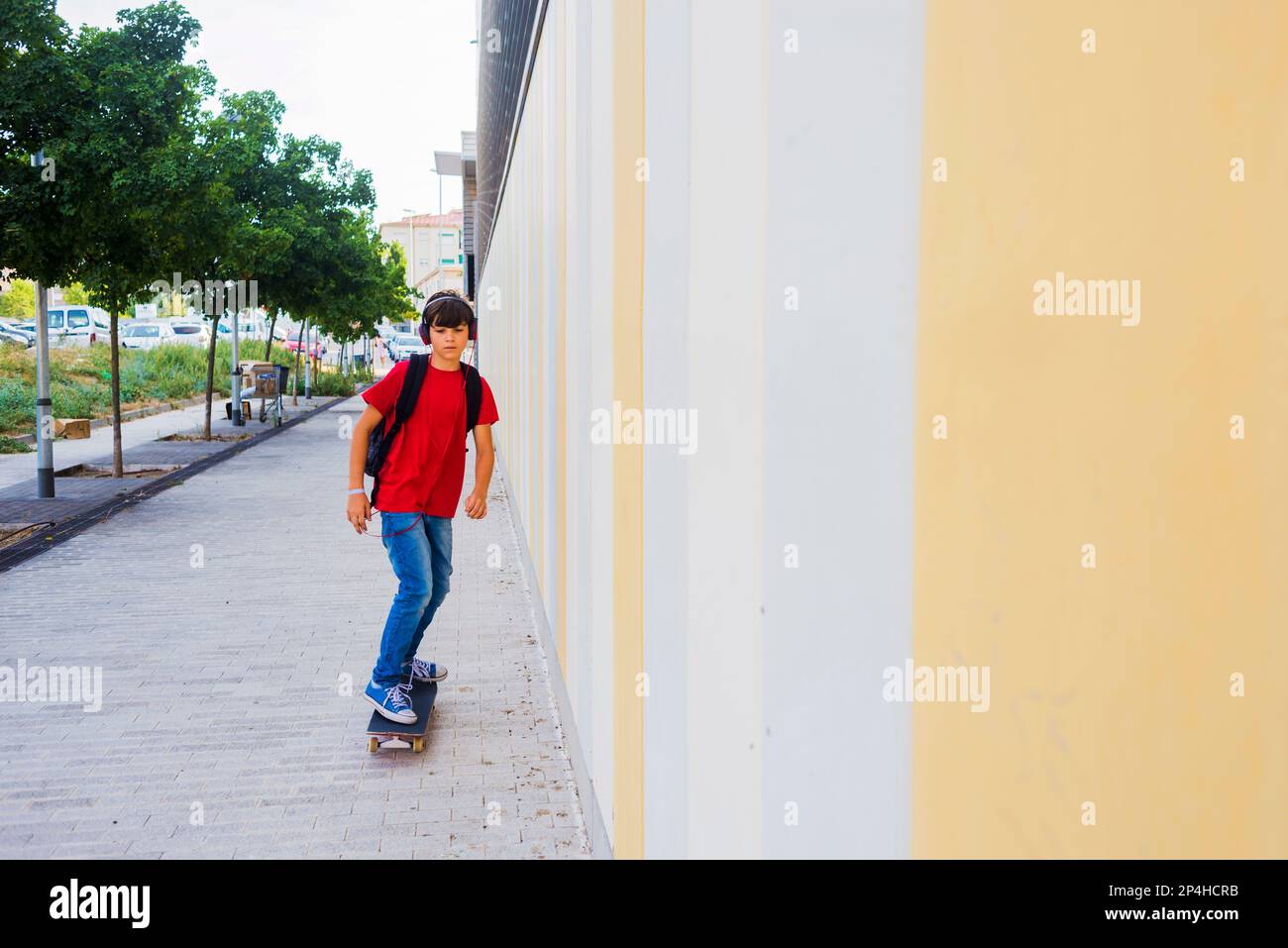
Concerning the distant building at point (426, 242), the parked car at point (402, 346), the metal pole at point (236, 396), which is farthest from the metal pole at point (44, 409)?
the distant building at point (426, 242)

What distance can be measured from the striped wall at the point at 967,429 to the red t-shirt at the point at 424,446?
2.46m

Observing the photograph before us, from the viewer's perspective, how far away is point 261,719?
536 cm

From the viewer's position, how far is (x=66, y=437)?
2105 centimetres

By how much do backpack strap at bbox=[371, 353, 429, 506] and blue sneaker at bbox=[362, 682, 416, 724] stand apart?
2.52 ft

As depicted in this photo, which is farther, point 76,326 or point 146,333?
point 76,326

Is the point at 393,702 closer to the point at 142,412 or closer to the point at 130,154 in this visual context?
the point at 130,154

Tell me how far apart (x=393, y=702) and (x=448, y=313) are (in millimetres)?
1596

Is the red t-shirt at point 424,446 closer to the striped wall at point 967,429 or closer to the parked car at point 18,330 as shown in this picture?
the striped wall at point 967,429

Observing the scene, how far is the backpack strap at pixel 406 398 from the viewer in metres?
4.88

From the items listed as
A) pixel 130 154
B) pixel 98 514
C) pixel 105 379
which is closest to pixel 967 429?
pixel 130 154

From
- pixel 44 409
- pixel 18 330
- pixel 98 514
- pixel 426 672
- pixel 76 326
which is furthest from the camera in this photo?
pixel 76 326

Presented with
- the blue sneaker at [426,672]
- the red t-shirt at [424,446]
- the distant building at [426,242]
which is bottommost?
the blue sneaker at [426,672]

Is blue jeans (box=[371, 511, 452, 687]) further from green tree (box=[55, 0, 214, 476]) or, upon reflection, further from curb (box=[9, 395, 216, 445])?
curb (box=[9, 395, 216, 445])
